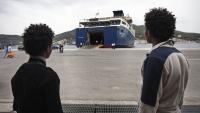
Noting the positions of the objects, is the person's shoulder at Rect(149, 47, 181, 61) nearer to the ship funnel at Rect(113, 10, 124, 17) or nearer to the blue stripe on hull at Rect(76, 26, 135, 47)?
the blue stripe on hull at Rect(76, 26, 135, 47)

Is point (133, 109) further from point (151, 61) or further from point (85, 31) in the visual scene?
point (85, 31)

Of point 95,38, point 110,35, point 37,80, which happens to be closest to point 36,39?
point 37,80

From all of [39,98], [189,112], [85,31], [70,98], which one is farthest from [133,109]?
[85,31]

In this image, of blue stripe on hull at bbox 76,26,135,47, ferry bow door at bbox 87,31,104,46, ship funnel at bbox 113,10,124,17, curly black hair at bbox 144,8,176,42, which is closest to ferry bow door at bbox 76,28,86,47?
blue stripe on hull at bbox 76,26,135,47

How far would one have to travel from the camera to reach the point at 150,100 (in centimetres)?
261

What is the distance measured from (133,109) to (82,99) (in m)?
1.44

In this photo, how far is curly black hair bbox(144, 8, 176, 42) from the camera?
2.81m

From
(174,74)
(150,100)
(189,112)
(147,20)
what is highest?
(147,20)

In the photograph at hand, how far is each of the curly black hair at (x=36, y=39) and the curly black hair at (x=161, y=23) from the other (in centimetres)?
90

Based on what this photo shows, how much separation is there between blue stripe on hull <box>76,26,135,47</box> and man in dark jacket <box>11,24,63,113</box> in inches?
1812

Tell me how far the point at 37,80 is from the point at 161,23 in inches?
47.0

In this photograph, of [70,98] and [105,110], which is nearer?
[105,110]

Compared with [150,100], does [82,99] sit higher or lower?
lower

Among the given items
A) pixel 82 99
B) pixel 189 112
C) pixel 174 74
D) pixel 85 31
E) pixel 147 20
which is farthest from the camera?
pixel 85 31
